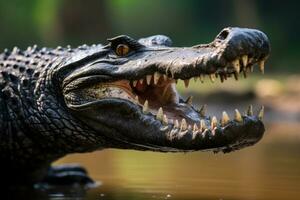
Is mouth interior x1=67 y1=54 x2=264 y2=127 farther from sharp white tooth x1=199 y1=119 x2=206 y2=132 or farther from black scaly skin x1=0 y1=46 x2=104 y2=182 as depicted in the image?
black scaly skin x1=0 y1=46 x2=104 y2=182

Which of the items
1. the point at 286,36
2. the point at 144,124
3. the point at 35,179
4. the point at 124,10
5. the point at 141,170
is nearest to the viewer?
the point at 144,124

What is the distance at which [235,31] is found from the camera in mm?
5762

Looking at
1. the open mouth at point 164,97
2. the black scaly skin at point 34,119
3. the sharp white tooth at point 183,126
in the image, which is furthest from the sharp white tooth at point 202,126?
the black scaly skin at point 34,119

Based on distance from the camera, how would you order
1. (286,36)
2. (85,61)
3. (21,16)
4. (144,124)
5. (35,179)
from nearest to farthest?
(144,124)
(85,61)
(35,179)
(286,36)
(21,16)

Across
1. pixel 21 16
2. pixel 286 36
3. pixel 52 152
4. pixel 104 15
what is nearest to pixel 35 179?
pixel 52 152

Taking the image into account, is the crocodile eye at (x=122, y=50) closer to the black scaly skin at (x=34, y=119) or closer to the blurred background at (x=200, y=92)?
the black scaly skin at (x=34, y=119)

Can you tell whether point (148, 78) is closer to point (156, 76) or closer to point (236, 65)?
point (156, 76)

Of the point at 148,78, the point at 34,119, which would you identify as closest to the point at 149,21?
the point at 34,119

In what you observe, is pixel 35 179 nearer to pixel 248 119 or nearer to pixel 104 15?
pixel 248 119

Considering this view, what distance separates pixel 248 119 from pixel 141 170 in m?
2.90

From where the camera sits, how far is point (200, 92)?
18703mm

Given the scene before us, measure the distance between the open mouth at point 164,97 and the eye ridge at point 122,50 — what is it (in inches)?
8.9

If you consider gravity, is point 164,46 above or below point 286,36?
below

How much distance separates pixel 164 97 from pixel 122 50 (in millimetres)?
445
